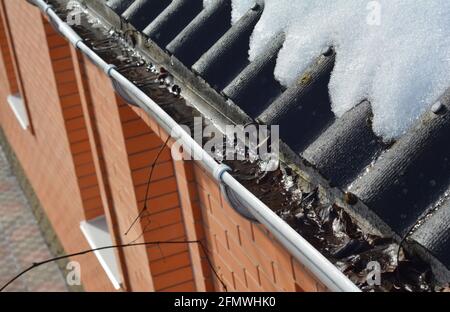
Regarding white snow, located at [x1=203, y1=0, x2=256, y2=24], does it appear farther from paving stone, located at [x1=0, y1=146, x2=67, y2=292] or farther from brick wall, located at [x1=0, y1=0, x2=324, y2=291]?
paving stone, located at [x1=0, y1=146, x2=67, y2=292]

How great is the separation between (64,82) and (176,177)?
307cm

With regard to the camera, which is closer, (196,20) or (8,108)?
(196,20)

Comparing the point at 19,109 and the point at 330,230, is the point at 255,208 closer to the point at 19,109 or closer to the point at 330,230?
the point at 330,230

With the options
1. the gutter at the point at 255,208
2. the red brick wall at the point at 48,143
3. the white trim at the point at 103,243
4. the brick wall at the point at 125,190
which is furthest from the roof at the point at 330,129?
the red brick wall at the point at 48,143

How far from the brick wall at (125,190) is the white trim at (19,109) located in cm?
29

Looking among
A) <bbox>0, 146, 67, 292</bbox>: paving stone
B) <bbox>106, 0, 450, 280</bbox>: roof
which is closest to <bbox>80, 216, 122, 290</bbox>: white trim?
<bbox>0, 146, 67, 292</bbox>: paving stone

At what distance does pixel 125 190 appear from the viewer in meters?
5.57

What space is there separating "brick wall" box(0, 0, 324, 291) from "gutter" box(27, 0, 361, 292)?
0.37 m

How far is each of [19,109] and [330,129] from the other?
9630mm

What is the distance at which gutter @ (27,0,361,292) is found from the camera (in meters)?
2.25

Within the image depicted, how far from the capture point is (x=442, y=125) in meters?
2.42

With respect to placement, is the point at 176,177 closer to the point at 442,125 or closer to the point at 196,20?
the point at 196,20

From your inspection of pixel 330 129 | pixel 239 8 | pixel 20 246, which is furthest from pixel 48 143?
pixel 330 129
